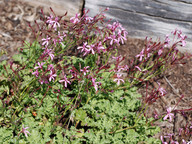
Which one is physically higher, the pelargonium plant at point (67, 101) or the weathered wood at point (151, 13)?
the weathered wood at point (151, 13)

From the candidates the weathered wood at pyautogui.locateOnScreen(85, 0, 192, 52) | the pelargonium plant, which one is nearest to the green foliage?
the pelargonium plant

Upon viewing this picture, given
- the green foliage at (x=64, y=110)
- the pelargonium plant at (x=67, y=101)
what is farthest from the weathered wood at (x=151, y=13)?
the green foliage at (x=64, y=110)

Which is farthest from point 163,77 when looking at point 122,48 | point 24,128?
point 24,128

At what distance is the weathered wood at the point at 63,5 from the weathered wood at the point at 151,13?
43 cm

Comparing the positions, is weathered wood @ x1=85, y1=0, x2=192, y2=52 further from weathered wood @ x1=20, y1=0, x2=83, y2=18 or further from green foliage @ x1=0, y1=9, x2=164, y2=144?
green foliage @ x1=0, y1=9, x2=164, y2=144

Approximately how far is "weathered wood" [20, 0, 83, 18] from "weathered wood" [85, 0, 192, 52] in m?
0.43

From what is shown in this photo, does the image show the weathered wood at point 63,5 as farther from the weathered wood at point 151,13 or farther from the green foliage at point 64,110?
the green foliage at point 64,110

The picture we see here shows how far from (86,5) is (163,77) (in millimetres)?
1964

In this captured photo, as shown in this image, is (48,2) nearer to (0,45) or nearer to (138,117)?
(0,45)

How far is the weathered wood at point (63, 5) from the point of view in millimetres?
4258

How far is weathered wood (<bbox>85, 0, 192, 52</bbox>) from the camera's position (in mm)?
3766

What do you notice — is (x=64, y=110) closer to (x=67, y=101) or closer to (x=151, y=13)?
(x=67, y=101)

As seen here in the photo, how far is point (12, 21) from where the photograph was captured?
4.15m

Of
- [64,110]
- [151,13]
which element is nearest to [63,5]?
[151,13]
